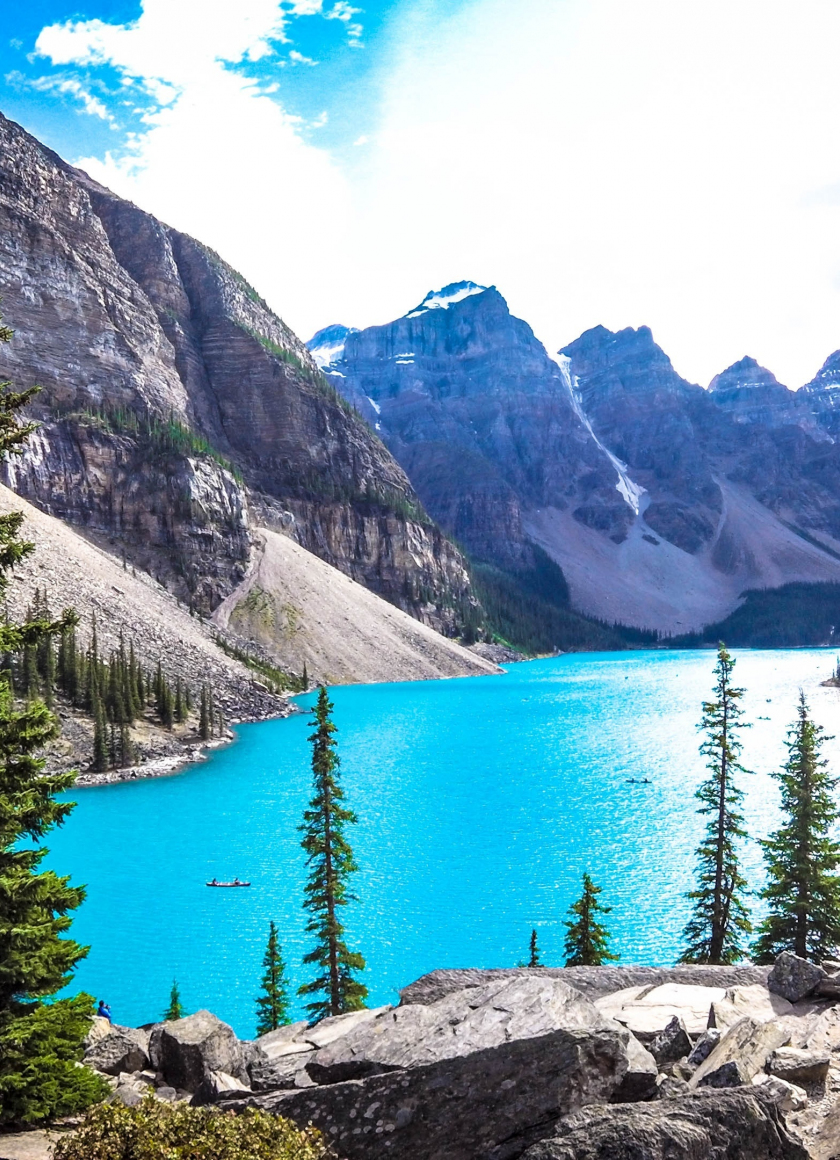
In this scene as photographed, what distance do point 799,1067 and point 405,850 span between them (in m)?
42.1

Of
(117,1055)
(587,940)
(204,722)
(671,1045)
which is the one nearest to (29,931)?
(117,1055)

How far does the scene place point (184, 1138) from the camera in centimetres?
775

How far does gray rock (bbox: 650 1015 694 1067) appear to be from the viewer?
1195cm

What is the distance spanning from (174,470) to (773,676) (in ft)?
453

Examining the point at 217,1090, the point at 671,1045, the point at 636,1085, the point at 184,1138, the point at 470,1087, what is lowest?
the point at 217,1090

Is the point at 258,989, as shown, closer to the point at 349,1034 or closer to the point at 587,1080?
the point at 349,1034

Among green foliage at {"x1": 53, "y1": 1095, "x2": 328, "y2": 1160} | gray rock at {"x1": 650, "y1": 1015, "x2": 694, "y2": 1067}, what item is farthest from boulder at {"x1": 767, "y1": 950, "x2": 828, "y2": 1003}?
green foliage at {"x1": 53, "y1": 1095, "x2": 328, "y2": 1160}

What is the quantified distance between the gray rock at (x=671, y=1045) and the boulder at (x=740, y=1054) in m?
0.88

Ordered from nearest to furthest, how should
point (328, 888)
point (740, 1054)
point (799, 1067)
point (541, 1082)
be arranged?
point (541, 1082), point (740, 1054), point (799, 1067), point (328, 888)

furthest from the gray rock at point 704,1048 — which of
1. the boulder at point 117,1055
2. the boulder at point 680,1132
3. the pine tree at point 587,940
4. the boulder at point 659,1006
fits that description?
the pine tree at point 587,940

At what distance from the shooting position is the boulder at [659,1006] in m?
13.7

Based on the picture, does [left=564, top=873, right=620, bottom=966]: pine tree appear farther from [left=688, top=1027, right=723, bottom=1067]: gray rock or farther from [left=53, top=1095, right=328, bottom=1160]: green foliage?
[left=53, top=1095, right=328, bottom=1160]: green foliage

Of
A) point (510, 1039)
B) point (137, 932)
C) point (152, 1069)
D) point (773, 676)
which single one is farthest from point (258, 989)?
point (773, 676)

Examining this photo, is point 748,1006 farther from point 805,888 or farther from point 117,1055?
point 805,888
